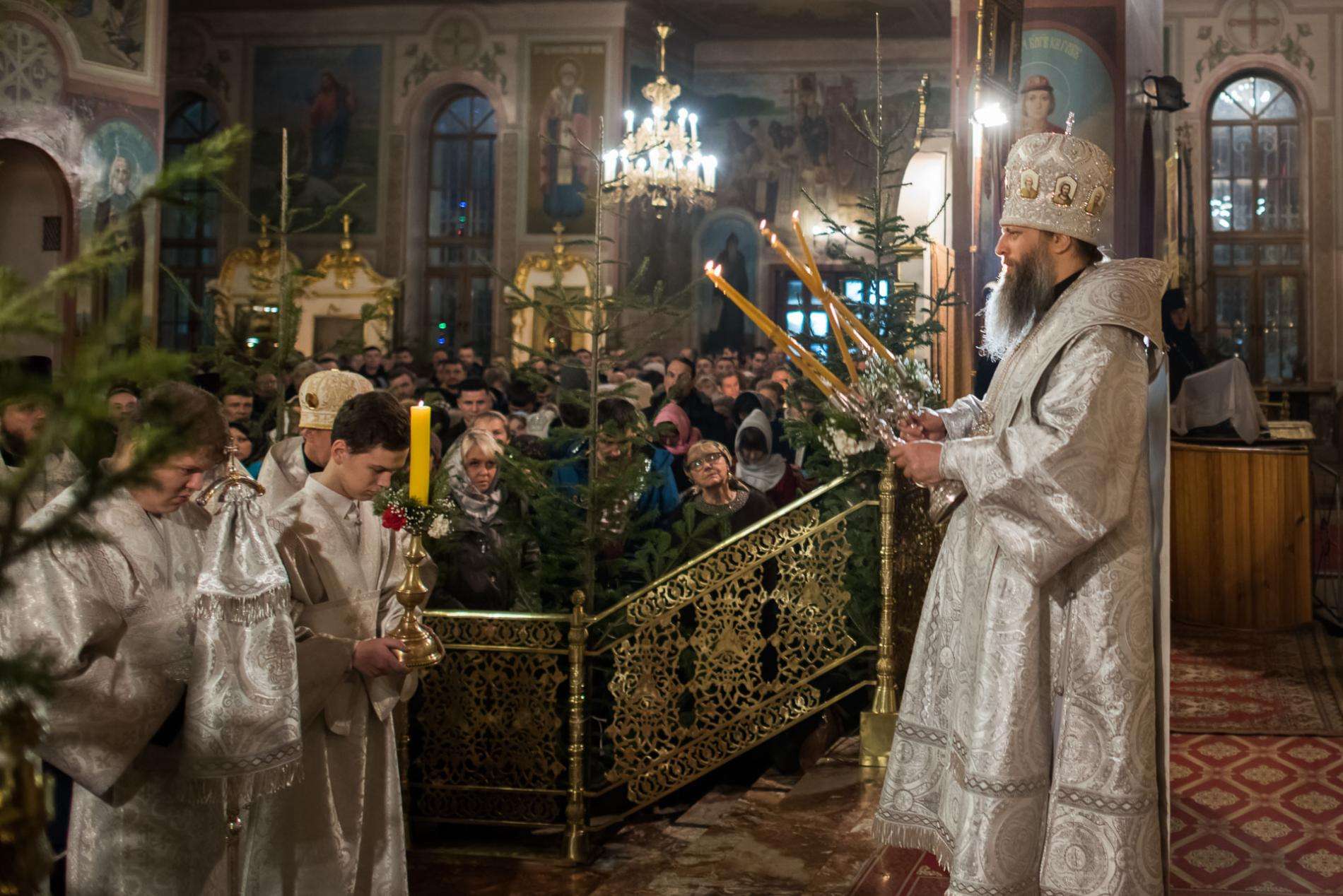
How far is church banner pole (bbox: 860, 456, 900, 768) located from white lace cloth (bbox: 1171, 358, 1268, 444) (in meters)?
3.97

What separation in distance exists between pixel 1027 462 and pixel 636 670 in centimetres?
249

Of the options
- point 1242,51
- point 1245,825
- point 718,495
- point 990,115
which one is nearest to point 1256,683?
point 1245,825

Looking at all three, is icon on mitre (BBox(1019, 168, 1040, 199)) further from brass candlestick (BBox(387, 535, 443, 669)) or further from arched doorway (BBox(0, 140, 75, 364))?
arched doorway (BBox(0, 140, 75, 364))

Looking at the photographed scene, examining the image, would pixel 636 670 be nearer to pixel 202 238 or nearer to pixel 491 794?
pixel 491 794

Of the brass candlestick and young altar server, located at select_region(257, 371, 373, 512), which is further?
young altar server, located at select_region(257, 371, 373, 512)

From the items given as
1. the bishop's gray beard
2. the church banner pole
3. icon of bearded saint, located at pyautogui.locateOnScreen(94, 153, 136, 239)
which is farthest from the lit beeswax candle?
icon of bearded saint, located at pyautogui.locateOnScreen(94, 153, 136, 239)

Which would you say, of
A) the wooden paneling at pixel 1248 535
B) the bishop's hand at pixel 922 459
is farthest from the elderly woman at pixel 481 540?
the wooden paneling at pixel 1248 535

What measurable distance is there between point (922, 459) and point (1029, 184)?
26.8 inches

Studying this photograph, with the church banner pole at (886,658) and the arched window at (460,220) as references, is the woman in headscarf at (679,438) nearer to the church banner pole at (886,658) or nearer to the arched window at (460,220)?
the church banner pole at (886,658)

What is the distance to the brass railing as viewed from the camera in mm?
4941

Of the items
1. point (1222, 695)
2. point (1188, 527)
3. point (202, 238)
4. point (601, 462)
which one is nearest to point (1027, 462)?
point (601, 462)

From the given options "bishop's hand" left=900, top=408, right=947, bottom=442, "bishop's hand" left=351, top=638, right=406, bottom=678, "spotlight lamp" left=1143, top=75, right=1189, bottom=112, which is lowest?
"bishop's hand" left=351, top=638, right=406, bottom=678

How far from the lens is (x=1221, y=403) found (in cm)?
860

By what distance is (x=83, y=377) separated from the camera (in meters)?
1.17
